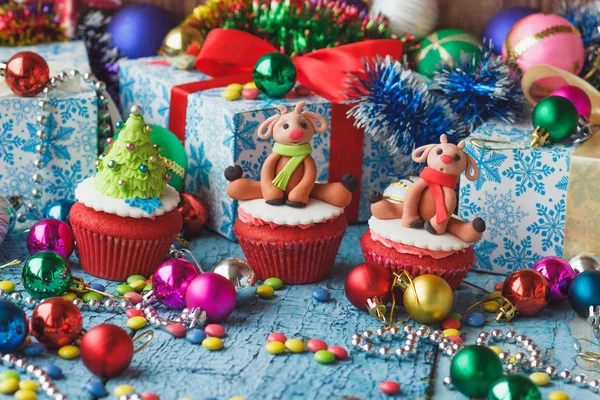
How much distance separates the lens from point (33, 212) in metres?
2.03

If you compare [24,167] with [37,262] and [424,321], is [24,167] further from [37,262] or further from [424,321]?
[424,321]

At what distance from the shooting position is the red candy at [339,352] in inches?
59.7

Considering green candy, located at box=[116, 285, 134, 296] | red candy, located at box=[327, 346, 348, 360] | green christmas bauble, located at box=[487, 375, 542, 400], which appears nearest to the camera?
green christmas bauble, located at box=[487, 375, 542, 400]

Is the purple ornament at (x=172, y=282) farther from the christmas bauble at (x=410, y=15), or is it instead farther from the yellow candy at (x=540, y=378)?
the christmas bauble at (x=410, y=15)

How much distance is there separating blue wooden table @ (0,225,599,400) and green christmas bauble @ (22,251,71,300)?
0.08 meters

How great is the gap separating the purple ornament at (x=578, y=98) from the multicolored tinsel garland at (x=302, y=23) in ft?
1.70

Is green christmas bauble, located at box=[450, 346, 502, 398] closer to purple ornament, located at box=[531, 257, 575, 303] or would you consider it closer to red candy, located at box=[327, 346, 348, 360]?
red candy, located at box=[327, 346, 348, 360]

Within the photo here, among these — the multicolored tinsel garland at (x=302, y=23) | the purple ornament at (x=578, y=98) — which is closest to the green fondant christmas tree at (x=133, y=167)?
the multicolored tinsel garland at (x=302, y=23)

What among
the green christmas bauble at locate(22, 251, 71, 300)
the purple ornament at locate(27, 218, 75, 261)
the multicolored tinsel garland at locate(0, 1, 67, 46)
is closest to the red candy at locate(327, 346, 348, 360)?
the green christmas bauble at locate(22, 251, 71, 300)

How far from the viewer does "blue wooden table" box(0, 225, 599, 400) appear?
1.42m

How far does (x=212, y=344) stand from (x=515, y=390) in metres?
0.54

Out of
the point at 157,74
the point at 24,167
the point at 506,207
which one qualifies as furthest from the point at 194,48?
the point at 506,207

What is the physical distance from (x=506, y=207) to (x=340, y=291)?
1.35 ft

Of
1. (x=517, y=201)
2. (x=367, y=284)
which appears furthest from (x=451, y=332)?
(x=517, y=201)
